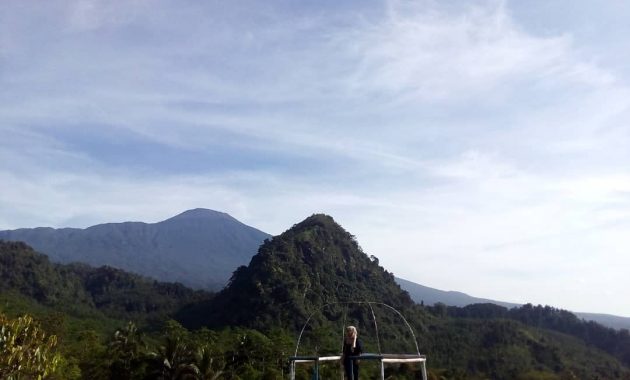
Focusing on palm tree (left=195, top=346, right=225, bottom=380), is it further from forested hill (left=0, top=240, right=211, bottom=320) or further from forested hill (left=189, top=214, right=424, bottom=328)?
forested hill (left=0, top=240, right=211, bottom=320)

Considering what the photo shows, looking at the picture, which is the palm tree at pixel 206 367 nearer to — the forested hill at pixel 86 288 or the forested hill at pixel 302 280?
the forested hill at pixel 302 280

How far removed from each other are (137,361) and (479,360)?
3842 cm

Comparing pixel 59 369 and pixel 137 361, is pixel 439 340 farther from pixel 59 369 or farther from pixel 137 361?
pixel 59 369

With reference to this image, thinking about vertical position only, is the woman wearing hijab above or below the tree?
above

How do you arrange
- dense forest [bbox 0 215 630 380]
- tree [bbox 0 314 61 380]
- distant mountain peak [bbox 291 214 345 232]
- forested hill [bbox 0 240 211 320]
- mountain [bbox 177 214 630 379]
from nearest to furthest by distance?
tree [bbox 0 314 61 380] → dense forest [bbox 0 215 630 380] → mountain [bbox 177 214 630 379] → forested hill [bbox 0 240 211 320] → distant mountain peak [bbox 291 214 345 232]

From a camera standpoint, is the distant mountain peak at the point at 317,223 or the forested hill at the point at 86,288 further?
the distant mountain peak at the point at 317,223

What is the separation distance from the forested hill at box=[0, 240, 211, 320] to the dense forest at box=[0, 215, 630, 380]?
0.64ft

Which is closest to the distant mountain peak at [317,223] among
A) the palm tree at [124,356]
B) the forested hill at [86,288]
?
the forested hill at [86,288]

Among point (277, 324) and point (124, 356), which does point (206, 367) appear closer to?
point (124, 356)

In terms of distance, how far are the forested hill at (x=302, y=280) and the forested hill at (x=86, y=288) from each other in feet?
43.4

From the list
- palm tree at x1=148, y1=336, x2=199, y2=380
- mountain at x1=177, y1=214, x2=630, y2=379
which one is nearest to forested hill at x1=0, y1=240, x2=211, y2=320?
mountain at x1=177, y1=214, x2=630, y2=379

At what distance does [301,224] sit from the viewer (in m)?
83.9

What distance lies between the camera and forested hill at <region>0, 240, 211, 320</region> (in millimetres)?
74750

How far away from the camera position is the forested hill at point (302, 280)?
59.6 metres
